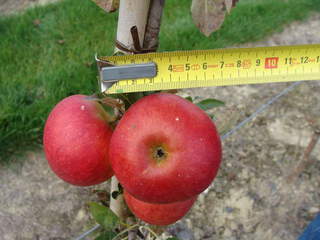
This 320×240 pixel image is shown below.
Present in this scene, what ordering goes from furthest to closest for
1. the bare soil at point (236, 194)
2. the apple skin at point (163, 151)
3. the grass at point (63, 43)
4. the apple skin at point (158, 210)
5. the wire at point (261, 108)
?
the wire at point (261, 108), the grass at point (63, 43), the bare soil at point (236, 194), the apple skin at point (158, 210), the apple skin at point (163, 151)

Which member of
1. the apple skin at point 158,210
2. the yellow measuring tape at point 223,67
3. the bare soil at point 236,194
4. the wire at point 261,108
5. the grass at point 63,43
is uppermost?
the yellow measuring tape at point 223,67

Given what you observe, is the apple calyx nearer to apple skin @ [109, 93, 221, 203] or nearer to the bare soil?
apple skin @ [109, 93, 221, 203]

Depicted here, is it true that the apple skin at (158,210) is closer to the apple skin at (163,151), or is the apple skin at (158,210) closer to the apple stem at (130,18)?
the apple skin at (163,151)

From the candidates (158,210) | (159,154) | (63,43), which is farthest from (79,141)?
(63,43)

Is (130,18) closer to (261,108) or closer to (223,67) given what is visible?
(223,67)

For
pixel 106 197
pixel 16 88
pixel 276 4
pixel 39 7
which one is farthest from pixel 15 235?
pixel 276 4

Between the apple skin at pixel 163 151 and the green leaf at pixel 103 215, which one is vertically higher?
the apple skin at pixel 163 151

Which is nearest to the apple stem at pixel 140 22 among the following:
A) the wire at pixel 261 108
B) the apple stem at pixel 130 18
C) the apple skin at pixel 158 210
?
the apple stem at pixel 130 18

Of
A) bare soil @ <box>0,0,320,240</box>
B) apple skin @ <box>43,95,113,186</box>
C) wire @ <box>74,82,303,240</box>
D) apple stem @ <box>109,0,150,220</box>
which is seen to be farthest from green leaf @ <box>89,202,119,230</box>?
wire @ <box>74,82,303,240</box>

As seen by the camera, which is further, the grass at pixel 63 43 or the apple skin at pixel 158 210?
the grass at pixel 63 43
